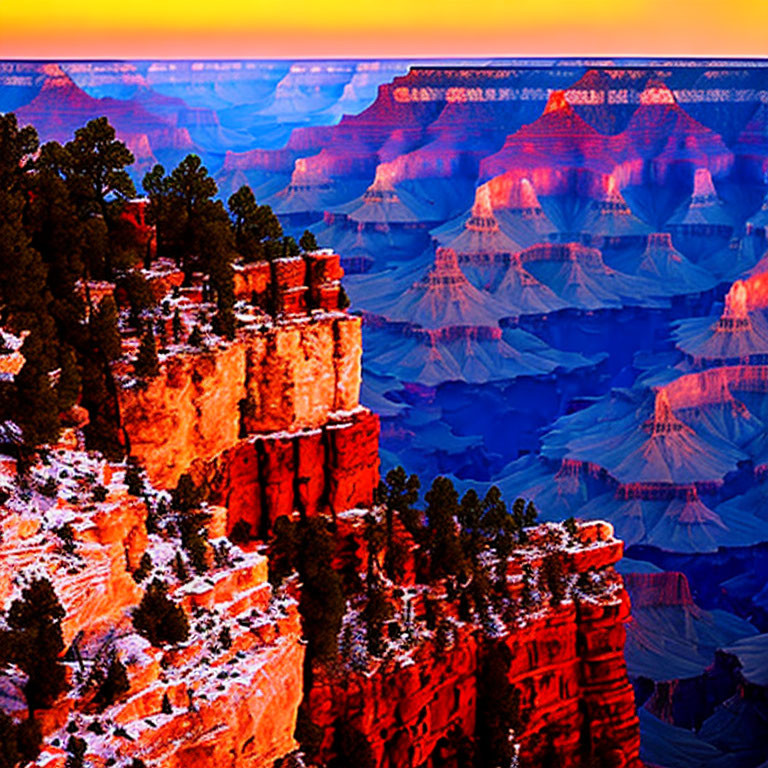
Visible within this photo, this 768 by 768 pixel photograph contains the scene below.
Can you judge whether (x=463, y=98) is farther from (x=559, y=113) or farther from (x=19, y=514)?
(x=19, y=514)

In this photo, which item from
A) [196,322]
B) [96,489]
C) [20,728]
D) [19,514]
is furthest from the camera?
[196,322]

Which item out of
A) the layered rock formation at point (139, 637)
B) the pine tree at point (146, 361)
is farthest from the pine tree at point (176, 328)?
the layered rock formation at point (139, 637)

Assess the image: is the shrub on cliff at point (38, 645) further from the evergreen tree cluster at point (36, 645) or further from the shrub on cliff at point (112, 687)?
the shrub on cliff at point (112, 687)

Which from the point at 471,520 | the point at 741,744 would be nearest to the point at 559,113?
the point at 741,744

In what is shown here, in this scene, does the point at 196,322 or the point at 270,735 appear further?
the point at 196,322

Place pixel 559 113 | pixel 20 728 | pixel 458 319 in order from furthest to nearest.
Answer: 1. pixel 559 113
2. pixel 458 319
3. pixel 20 728

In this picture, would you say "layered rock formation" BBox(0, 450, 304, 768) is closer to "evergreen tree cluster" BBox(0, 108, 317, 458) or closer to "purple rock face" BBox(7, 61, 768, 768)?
"evergreen tree cluster" BBox(0, 108, 317, 458)

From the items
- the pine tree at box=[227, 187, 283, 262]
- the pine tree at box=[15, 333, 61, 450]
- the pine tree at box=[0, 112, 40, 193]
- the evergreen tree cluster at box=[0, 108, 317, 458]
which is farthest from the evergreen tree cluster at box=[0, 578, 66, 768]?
the pine tree at box=[227, 187, 283, 262]
